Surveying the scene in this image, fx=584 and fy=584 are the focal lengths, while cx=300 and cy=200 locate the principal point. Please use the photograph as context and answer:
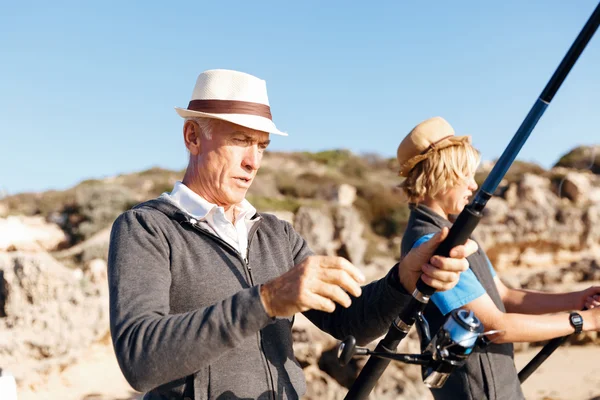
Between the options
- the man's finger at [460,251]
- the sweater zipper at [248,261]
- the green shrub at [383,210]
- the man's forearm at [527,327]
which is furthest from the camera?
the green shrub at [383,210]

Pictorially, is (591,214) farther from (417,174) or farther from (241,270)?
(241,270)

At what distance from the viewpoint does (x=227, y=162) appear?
229cm

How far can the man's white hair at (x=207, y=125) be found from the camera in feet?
7.55

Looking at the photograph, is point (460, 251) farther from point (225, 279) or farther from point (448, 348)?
point (225, 279)

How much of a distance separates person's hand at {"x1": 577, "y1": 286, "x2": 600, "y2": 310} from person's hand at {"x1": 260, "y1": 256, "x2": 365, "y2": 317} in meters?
1.91

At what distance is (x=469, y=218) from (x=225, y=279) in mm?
878

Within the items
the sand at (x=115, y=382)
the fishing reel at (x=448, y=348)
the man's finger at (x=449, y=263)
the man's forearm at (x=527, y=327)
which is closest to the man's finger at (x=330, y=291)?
the fishing reel at (x=448, y=348)

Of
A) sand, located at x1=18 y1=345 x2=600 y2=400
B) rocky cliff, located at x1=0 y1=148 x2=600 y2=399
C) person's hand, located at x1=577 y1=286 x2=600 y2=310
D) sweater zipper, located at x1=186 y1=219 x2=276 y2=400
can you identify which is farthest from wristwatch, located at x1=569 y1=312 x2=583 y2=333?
sand, located at x1=18 y1=345 x2=600 y2=400

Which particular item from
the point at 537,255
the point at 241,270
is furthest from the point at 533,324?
the point at 537,255

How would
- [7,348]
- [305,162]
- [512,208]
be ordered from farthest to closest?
[305,162], [512,208], [7,348]

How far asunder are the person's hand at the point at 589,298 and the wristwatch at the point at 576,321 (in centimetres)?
24

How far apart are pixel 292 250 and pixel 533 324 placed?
3.86 ft

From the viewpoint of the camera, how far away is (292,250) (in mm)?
2576

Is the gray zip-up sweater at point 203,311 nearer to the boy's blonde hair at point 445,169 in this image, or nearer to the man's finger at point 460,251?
the man's finger at point 460,251
